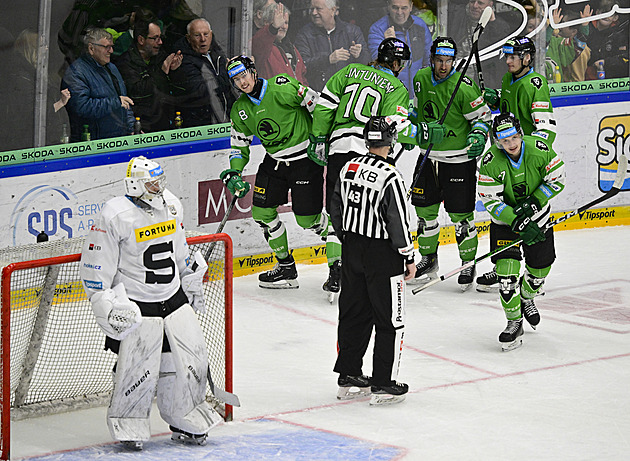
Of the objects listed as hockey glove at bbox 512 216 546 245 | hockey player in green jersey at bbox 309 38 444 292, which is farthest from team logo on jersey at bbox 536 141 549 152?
hockey player in green jersey at bbox 309 38 444 292

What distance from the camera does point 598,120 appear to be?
9438 mm

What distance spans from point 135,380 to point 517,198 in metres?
2.57

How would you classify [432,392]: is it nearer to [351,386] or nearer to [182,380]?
[351,386]

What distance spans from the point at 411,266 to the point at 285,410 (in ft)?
2.94

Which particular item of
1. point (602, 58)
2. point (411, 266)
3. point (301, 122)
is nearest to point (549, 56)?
point (602, 58)

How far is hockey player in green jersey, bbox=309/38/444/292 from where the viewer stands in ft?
22.5

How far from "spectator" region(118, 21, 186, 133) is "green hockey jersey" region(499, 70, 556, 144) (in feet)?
7.44

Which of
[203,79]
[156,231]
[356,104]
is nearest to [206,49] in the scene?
[203,79]

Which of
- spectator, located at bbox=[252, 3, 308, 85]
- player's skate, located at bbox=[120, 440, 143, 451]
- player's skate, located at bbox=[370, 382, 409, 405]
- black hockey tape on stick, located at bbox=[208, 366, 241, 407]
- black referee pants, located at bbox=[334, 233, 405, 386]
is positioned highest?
spectator, located at bbox=[252, 3, 308, 85]

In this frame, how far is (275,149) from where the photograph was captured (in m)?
7.26

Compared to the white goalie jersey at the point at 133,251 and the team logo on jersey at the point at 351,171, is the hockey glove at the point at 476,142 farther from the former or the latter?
the white goalie jersey at the point at 133,251

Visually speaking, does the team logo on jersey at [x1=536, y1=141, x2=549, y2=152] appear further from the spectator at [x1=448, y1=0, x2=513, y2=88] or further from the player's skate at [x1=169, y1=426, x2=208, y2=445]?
the spectator at [x1=448, y1=0, x2=513, y2=88]

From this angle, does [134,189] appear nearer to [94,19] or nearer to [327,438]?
[327,438]

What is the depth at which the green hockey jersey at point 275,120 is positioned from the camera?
281 inches
